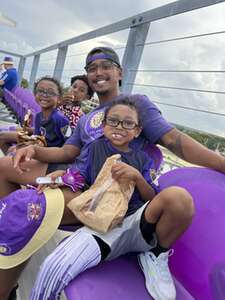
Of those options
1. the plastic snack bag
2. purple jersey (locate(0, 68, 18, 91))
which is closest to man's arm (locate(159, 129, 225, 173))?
the plastic snack bag

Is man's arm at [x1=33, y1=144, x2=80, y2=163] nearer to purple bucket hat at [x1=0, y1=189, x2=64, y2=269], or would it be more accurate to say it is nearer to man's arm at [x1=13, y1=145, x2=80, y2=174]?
man's arm at [x1=13, y1=145, x2=80, y2=174]

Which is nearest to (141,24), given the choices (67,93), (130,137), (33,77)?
(67,93)

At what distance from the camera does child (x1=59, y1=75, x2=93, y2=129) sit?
2.76 metres

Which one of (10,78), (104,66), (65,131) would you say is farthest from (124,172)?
(10,78)

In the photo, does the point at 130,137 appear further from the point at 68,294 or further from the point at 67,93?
the point at 67,93

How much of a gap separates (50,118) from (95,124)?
716 mm

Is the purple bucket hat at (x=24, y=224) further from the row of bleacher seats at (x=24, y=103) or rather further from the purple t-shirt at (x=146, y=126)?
the row of bleacher seats at (x=24, y=103)

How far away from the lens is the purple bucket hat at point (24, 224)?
127 centimetres

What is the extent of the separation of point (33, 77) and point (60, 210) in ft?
27.0

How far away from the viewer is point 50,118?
7.97ft

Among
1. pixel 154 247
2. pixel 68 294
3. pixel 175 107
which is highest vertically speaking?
pixel 175 107

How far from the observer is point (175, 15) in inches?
97.6

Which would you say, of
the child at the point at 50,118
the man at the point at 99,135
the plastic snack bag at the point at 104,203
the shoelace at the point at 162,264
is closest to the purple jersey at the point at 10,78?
the child at the point at 50,118

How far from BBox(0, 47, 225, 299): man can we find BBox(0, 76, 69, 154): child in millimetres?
517
